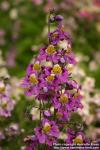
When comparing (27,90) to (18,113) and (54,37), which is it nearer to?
(54,37)

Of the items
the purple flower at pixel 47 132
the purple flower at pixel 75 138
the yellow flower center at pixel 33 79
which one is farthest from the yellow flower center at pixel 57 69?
the purple flower at pixel 75 138

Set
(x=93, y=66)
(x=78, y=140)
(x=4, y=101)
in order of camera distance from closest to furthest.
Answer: (x=78, y=140) → (x=4, y=101) → (x=93, y=66)

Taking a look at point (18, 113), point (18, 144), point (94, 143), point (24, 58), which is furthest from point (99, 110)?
point (24, 58)

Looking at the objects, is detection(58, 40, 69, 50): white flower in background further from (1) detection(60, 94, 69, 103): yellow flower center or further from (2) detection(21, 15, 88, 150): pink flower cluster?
(1) detection(60, 94, 69, 103): yellow flower center

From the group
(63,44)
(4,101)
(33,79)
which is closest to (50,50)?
(63,44)

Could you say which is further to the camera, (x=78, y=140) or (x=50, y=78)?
(x=78, y=140)

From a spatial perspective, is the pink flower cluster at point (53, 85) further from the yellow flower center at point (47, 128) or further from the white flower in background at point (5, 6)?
the white flower in background at point (5, 6)

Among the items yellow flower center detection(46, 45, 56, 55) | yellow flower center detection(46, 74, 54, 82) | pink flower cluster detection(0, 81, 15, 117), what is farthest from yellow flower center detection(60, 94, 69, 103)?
pink flower cluster detection(0, 81, 15, 117)

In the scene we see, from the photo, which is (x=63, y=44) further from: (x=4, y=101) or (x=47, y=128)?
(x=4, y=101)
